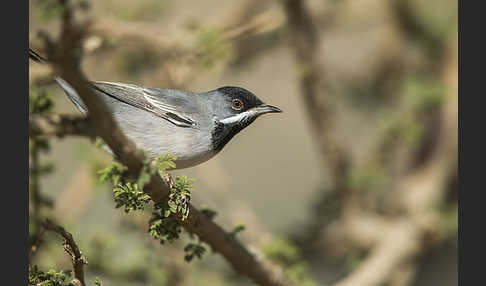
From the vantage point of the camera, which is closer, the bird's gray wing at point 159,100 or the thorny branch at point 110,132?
the thorny branch at point 110,132

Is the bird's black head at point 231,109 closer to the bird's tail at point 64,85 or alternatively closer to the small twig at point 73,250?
the bird's tail at point 64,85

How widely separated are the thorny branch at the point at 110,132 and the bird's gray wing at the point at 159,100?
385 millimetres

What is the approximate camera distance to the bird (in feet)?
6.21

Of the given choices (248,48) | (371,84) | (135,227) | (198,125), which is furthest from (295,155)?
(198,125)

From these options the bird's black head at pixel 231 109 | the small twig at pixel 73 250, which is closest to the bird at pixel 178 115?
the bird's black head at pixel 231 109

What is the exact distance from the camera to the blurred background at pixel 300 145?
300cm

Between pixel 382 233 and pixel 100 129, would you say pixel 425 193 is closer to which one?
pixel 382 233

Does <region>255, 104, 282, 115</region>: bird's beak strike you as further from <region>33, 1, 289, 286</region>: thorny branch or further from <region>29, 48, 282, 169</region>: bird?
<region>33, 1, 289, 286</region>: thorny branch

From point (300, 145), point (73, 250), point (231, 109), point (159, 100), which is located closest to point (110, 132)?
point (73, 250)

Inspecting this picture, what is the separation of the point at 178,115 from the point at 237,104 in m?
0.26

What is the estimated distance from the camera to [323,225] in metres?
4.92

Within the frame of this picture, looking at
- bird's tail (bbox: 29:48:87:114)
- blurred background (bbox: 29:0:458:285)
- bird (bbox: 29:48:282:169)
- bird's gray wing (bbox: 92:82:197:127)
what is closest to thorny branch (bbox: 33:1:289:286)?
bird's tail (bbox: 29:48:87:114)

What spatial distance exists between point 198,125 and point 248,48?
2872mm

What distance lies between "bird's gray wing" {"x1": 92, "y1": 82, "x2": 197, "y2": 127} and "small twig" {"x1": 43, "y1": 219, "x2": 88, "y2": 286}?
56cm
